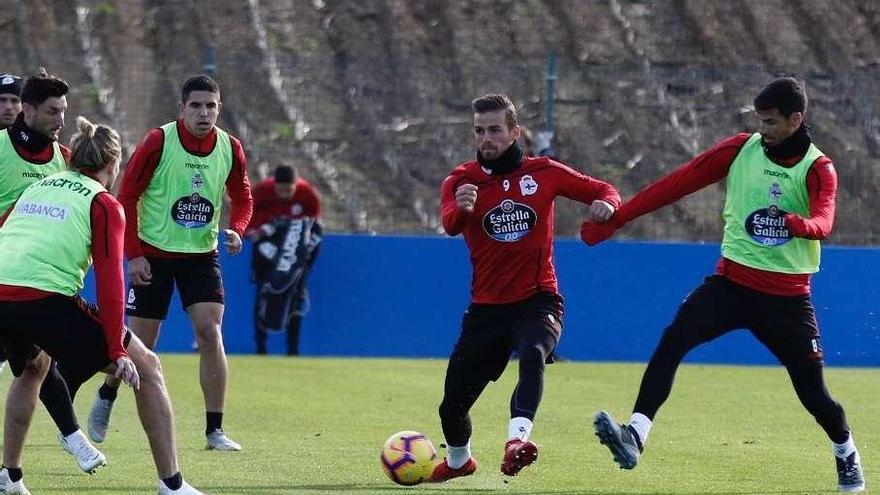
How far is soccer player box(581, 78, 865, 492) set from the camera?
8.15 m

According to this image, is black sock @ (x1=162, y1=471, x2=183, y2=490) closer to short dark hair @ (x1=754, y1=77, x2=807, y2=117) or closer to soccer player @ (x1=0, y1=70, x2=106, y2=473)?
soccer player @ (x1=0, y1=70, x2=106, y2=473)

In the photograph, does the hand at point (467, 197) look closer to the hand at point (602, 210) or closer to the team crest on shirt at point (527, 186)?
the team crest on shirt at point (527, 186)

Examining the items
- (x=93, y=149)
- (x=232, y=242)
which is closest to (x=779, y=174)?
(x=93, y=149)

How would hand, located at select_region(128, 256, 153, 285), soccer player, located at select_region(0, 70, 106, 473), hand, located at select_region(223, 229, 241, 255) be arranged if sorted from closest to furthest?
soccer player, located at select_region(0, 70, 106, 473), hand, located at select_region(128, 256, 153, 285), hand, located at select_region(223, 229, 241, 255)

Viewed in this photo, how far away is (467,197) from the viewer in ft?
26.4

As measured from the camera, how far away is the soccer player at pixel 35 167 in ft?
25.8

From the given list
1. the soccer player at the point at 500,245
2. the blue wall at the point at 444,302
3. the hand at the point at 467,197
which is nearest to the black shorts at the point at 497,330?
the soccer player at the point at 500,245

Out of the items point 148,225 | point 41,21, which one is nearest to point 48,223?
point 148,225

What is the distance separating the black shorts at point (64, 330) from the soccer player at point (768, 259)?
8.65ft

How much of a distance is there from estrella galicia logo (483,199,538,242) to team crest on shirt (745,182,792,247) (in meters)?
1.09

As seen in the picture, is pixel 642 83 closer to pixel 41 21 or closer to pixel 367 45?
pixel 367 45

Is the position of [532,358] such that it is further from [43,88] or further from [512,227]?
[43,88]

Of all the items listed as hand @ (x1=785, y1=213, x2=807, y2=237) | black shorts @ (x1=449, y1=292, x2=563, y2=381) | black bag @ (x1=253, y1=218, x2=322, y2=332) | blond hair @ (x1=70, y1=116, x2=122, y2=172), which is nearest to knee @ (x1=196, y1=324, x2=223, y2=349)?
black shorts @ (x1=449, y1=292, x2=563, y2=381)

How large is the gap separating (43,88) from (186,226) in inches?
61.9
